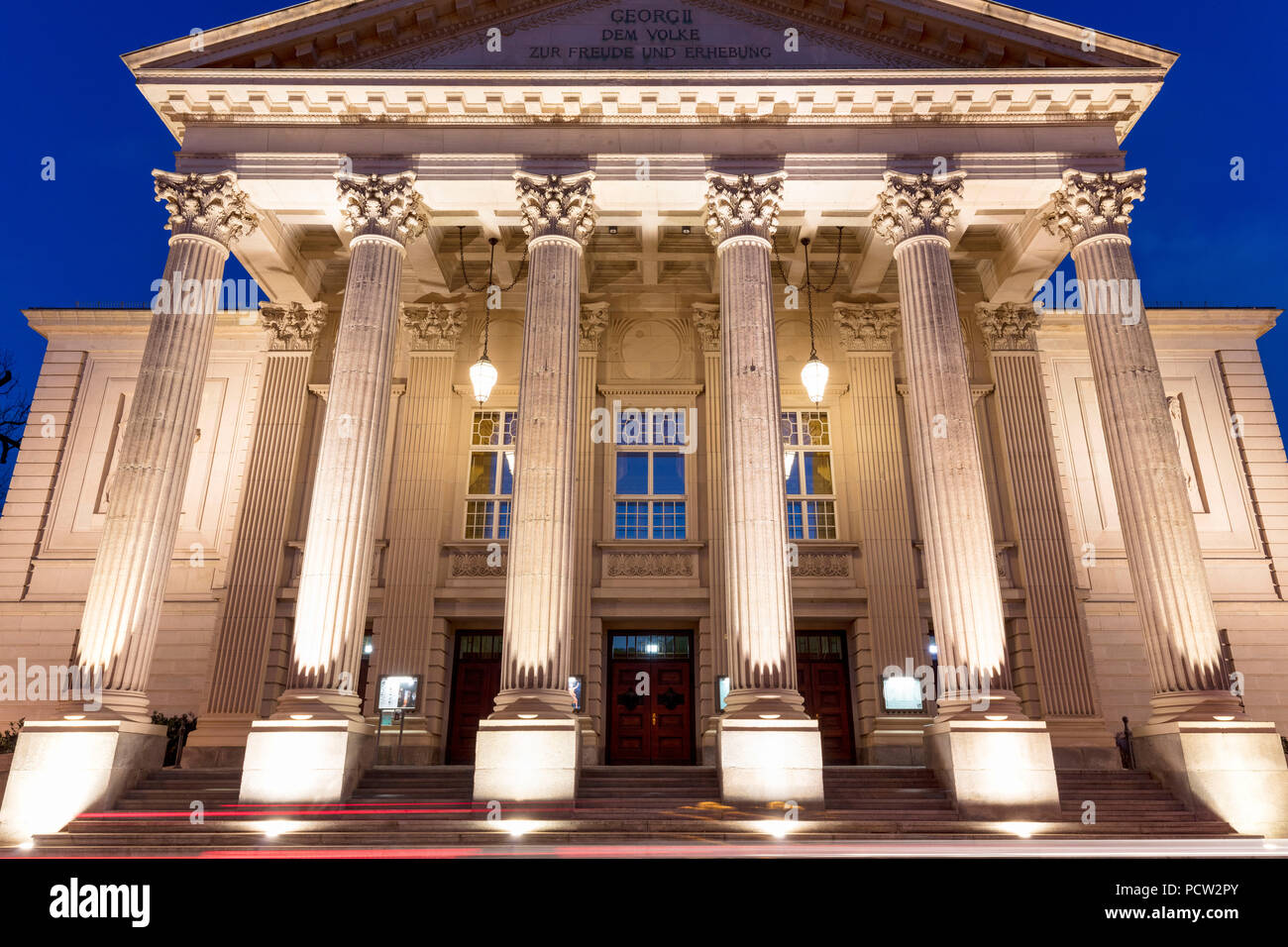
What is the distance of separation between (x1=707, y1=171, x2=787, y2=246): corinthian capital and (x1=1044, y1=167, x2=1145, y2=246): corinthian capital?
20.8ft

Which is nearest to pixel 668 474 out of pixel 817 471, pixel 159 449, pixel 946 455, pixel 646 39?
pixel 817 471

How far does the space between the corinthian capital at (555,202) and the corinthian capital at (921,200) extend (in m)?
6.64

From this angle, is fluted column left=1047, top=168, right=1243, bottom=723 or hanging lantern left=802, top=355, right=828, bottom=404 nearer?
fluted column left=1047, top=168, right=1243, bottom=723

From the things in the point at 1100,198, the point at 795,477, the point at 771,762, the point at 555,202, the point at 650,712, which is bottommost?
the point at 771,762

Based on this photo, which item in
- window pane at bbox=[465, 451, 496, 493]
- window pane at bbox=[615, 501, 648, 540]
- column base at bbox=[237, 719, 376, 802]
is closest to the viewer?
column base at bbox=[237, 719, 376, 802]

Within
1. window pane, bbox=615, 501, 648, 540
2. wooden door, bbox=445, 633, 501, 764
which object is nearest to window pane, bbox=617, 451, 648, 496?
window pane, bbox=615, 501, 648, 540

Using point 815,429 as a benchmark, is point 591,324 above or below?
above

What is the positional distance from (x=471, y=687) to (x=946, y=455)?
13.4 metres

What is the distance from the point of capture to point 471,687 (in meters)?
22.8

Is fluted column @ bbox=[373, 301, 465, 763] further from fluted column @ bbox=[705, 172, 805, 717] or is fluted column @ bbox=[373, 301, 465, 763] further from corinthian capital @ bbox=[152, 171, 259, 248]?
fluted column @ bbox=[705, 172, 805, 717]

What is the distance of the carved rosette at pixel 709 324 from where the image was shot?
2453 cm

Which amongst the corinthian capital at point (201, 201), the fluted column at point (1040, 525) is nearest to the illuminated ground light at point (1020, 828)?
the fluted column at point (1040, 525)

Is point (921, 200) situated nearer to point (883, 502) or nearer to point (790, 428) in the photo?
point (790, 428)

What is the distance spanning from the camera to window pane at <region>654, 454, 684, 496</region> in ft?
79.4
